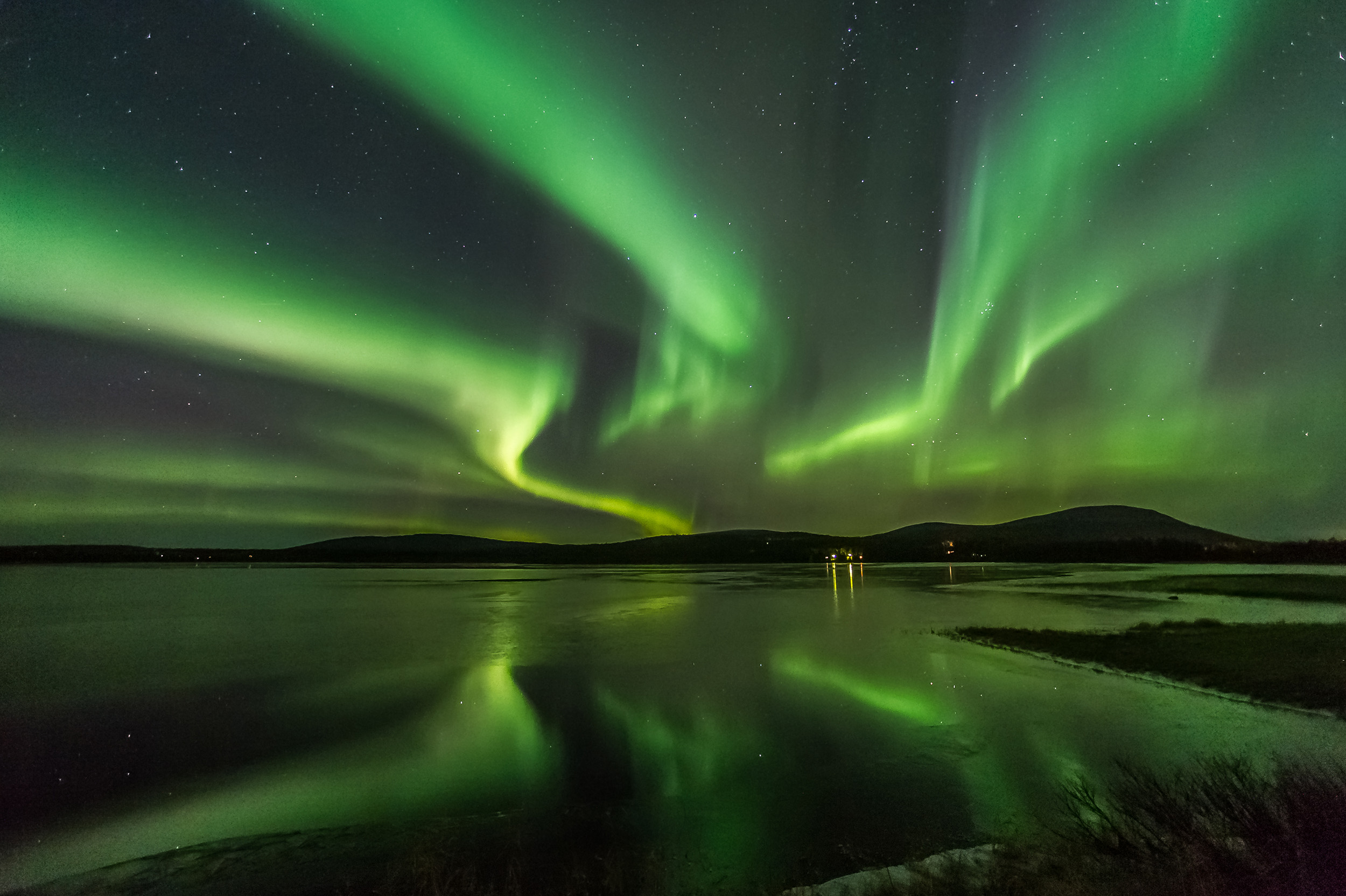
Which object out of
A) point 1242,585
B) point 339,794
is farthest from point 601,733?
point 1242,585

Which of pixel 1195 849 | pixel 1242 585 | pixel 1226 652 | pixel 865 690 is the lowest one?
pixel 865 690

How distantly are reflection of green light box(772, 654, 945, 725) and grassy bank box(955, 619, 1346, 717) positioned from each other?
24.2ft

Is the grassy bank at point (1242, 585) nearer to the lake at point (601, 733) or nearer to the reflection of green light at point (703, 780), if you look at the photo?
the lake at point (601, 733)

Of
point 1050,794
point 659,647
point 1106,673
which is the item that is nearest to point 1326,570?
point 1106,673

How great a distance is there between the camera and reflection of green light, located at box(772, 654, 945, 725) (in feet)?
46.1

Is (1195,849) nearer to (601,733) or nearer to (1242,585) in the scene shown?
(601,733)

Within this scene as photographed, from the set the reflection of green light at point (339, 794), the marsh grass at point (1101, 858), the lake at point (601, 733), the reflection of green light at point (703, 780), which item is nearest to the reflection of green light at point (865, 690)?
the lake at point (601, 733)

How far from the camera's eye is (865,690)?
16.6 meters

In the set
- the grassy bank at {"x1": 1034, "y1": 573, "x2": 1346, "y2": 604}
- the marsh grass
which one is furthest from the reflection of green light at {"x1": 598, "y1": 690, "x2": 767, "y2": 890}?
the grassy bank at {"x1": 1034, "y1": 573, "x2": 1346, "y2": 604}

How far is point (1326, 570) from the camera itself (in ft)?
243

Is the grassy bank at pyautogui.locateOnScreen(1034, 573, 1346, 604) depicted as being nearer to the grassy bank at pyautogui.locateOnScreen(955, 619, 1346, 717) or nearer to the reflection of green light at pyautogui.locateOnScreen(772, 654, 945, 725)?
the grassy bank at pyautogui.locateOnScreen(955, 619, 1346, 717)

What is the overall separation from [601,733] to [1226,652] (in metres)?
19.1

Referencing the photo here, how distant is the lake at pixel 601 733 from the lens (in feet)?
29.0

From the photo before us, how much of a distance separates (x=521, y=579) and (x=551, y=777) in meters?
82.7
